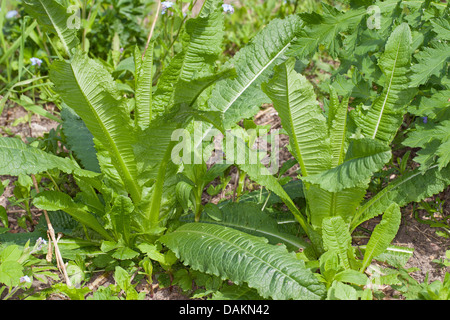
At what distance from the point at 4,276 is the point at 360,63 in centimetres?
195

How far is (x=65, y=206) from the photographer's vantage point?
201 centimetres

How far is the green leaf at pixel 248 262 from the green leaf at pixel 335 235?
175mm

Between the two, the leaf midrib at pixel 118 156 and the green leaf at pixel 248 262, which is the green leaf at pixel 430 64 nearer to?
the green leaf at pixel 248 262

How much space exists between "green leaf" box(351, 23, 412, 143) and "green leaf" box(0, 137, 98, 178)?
1268 mm

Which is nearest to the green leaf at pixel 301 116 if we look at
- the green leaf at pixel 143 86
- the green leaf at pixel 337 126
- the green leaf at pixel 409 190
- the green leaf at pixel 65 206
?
the green leaf at pixel 337 126

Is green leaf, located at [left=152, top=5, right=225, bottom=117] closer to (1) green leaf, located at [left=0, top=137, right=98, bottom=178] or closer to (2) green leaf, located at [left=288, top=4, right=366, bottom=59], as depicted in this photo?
(2) green leaf, located at [left=288, top=4, right=366, bottom=59]

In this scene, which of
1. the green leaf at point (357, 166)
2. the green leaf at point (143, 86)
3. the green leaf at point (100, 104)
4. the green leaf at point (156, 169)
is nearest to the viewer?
the green leaf at point (357, 166)

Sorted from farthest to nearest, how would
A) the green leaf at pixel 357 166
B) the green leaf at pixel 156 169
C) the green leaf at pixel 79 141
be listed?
the green leaf at pixel 79 141
the green leaf at pixel 156 169
the green leaf at pixel 357 166

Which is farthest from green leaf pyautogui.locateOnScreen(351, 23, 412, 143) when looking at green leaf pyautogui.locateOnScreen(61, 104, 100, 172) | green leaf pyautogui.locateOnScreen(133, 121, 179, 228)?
green leaf pyautogui.locateOnScreen(61, 104, 100, 172)

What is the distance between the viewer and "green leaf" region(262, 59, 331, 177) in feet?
5.96

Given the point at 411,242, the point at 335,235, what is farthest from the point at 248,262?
the point at 411,242

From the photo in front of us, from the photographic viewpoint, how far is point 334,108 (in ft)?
6.47

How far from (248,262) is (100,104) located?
89cm

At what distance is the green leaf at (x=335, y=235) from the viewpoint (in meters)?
1.85
